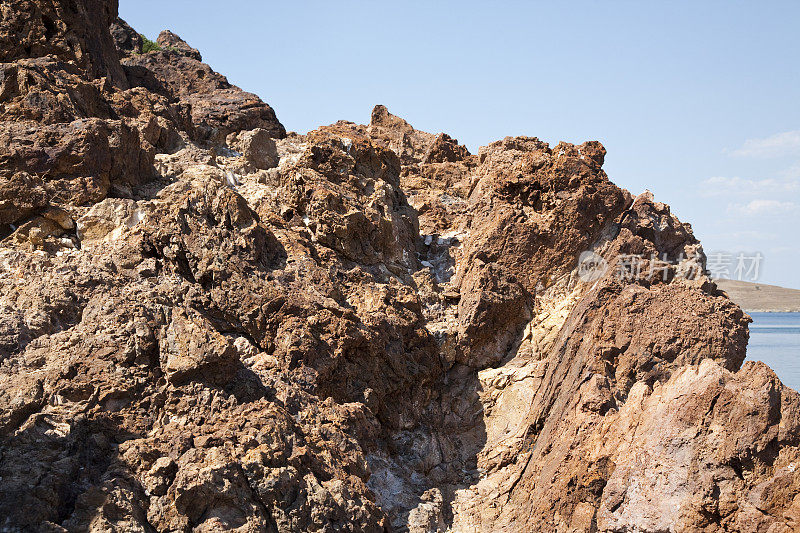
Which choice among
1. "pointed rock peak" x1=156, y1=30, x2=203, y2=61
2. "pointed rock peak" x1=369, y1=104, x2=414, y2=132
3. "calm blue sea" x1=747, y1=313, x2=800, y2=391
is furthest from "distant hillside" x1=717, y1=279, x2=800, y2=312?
"pointed rock peak" x1=156, y1=30, x2=203, y2=61

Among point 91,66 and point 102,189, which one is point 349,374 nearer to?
point 102,189

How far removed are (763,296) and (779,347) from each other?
39.8 m

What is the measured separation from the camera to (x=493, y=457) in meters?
11.9

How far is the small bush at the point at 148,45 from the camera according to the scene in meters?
23.6

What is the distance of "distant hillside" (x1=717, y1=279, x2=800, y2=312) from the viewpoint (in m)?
76.9

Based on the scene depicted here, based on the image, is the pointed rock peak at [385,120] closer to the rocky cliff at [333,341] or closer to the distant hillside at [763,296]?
the rocky cliff at [333,341]

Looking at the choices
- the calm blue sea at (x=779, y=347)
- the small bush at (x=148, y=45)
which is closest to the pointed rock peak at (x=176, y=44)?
the small bush at (x=148, y=45)

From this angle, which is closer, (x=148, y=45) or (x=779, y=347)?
(x=148, y=45)

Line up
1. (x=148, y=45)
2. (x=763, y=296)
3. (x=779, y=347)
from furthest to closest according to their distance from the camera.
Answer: (x=763, y=296) < (x=779, y=347) < (x=148, y=45)

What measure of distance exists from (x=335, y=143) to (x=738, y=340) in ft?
28.5

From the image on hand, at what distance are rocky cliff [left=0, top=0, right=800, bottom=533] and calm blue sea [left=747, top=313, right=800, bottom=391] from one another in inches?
702

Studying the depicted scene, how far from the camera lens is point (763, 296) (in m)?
82.9

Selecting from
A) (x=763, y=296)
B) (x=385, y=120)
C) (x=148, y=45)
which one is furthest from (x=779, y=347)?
(x=148, y=45)

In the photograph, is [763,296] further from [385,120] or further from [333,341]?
[333,341]
